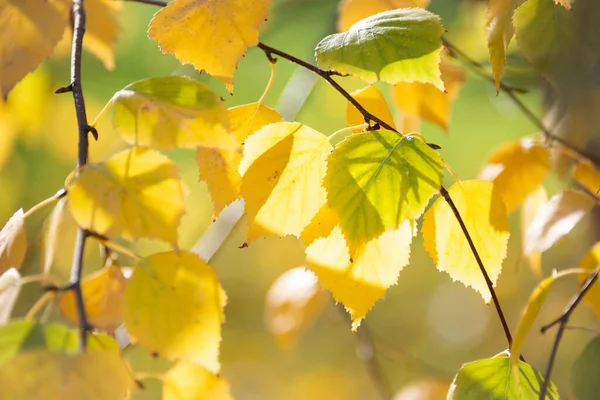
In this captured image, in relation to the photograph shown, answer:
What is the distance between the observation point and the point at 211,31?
0.52m

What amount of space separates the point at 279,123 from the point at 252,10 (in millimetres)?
89

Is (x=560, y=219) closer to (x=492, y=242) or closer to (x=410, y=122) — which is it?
(x=492, y=242)

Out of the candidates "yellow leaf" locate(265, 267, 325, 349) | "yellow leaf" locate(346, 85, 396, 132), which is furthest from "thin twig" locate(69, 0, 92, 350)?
"yellow leaf" locate(265, 267, 325, 349)

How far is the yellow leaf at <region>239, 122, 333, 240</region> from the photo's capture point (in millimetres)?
500

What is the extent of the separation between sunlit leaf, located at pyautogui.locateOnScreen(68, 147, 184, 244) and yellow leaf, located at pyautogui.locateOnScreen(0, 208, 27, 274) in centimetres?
9

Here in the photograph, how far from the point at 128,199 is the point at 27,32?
0.82 feet

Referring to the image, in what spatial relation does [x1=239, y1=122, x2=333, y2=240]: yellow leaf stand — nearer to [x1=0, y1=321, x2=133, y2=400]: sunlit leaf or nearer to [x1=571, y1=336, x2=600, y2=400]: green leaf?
[x1=0, y1=321, x2=133, y2=400]: sunlit leaf

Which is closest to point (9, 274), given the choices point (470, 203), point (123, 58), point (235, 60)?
point (235, 60)

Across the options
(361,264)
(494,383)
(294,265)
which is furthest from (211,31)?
(294,265)

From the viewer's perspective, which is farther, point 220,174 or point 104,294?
point 104,294

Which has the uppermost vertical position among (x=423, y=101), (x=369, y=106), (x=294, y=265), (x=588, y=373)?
(x=369, y=106)

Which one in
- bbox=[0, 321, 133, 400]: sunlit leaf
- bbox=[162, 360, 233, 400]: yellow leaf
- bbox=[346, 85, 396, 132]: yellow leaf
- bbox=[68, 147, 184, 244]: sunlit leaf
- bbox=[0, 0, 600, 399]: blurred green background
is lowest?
bbox=[0, 0, 600, 399]: blurred green background

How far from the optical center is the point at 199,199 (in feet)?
9.73

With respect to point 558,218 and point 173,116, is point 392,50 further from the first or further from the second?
point 558,218
